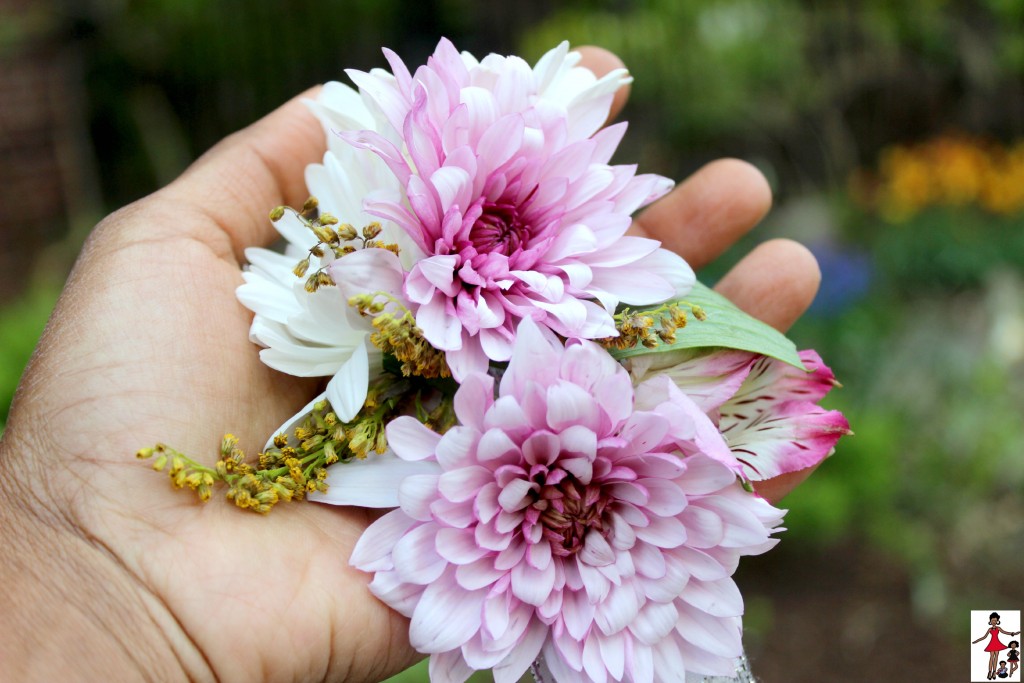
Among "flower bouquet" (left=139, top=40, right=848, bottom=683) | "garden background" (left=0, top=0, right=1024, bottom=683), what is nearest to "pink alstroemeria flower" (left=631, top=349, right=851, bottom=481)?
"flower bouquet" (left=139, top=40, right=848, bottom=683)

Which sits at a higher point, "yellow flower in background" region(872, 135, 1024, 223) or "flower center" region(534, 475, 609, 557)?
"flower center" region(534, 475, 609, 557)

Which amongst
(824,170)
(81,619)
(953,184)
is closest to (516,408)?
(81,619)

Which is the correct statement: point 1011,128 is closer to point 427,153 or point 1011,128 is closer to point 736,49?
point 736,49

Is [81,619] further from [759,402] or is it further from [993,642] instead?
[993,642]

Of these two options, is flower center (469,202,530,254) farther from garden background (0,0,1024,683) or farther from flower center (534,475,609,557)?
garden background (0,0,1024,683)

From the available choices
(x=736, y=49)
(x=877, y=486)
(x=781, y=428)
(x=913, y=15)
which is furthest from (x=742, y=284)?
(x=913, y=15)

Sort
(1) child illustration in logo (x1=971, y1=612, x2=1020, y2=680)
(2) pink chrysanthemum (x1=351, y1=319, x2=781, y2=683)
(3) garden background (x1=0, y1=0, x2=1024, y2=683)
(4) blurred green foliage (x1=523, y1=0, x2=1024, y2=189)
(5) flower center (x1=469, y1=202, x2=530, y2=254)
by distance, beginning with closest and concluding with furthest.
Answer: (2) pink chrysanthemum (x1=351, y1=319, x2=781, y2=683), (5) flower center (x1=469, y1=202, x2=530, y2=254), (1) child illustration in logo (x1=971, y1=612, x2=1020, y2=680), (3) garden background (x1=0, y1=0, x2=1024, y2=683), (4) blurred green foliage (x1=523, y1=0, x2=1024, y2=189)
